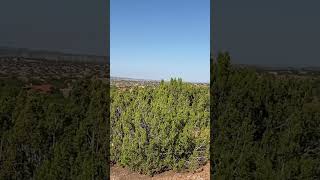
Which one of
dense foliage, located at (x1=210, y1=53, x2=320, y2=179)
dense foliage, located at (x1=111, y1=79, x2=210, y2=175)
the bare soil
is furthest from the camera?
dense foliage, located at (x1=111, y1=79, x2=210, y2=175)

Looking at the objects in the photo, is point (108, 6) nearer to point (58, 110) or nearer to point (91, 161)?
point (91, 161)

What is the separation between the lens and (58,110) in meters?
3.55

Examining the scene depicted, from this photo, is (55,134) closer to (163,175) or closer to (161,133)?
(161,133)

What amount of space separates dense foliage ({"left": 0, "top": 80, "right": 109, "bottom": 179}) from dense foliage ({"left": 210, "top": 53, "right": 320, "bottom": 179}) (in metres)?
0.94

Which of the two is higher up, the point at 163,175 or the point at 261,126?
the point at 261,126

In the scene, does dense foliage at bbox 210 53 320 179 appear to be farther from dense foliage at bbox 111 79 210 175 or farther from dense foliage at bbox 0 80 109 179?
dense foliage at bbox 0 80 109 179

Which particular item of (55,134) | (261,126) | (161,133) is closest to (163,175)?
(161,133)

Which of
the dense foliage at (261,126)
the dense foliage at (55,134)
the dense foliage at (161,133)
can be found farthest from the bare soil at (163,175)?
the dense foliage at (55,134)

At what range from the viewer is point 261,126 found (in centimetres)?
431

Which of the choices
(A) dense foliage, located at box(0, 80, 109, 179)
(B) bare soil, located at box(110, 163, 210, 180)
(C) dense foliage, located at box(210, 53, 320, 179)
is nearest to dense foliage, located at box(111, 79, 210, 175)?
(B) bare soil, located at box(110, 163, 210, 180)

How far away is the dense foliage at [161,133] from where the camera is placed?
4258 mm

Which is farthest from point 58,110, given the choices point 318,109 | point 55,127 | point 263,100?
point 318,109

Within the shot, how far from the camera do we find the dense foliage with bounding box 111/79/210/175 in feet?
14.0

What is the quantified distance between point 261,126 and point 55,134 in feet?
6.57
